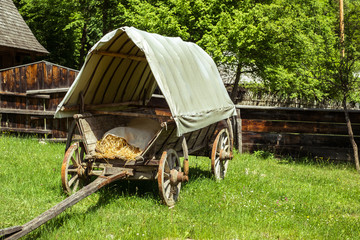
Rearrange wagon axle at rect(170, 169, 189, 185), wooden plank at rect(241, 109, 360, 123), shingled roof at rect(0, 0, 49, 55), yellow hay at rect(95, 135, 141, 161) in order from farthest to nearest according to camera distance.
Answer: shingled roof at rect(0, 0, 49, 55)
wooden plank at rect(241, 109, 360, 123)
yellow hay at rect(95, 135, 141, 161)
wagon axle at rect(170, 169, 189, 185)

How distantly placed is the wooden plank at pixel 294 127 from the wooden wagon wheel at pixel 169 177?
672 cm

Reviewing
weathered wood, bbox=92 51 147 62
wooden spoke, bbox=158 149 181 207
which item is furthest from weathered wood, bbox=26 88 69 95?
wooden spoke, bbox=158 149 181 207

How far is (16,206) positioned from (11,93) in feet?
23.1

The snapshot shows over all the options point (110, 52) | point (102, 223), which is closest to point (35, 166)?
point (110, 52)

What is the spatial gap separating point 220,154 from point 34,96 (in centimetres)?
638

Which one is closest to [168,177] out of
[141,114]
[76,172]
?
[141,114]

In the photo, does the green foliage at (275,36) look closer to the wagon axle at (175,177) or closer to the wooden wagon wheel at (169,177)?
the wooden wagon wheel at (169,177)

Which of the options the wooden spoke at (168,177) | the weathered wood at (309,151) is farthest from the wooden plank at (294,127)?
the wooden spoke at (168,177)

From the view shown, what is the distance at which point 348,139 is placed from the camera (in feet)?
40.0

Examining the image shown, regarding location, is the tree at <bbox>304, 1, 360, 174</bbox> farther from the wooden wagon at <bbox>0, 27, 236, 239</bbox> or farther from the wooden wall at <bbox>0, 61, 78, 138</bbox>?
the wooden wall at <bbox>0, 61, 78, 138</bbox>

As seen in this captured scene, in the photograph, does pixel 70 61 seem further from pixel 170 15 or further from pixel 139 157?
pixel 139 157

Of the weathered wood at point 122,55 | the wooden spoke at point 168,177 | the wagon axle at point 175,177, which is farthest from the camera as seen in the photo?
the weathered wood at point 122,55

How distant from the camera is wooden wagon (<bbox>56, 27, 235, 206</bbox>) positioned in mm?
5977

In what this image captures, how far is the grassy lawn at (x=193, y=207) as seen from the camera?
5.14 m
